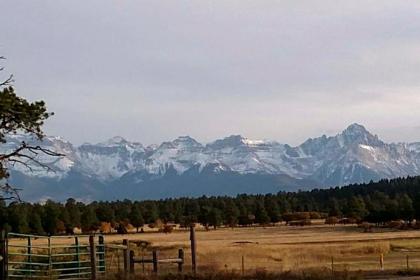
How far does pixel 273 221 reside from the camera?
634ft

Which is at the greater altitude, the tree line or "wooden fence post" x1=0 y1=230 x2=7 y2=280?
the tree line

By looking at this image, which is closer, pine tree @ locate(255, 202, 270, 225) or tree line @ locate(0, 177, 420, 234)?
tree line @ locate(0, 177, 420, 234)

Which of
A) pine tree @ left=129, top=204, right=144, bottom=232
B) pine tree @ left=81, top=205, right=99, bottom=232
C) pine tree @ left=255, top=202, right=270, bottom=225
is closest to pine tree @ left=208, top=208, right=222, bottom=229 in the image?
pine tree @ left=255, top=202, right=270, bottom=225

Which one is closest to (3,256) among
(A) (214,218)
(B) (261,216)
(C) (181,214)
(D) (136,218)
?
(D) (136,218)

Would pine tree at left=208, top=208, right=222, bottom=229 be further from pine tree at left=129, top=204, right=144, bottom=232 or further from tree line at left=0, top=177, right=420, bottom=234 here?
pine tree at left=129, top=204, right=144, bottom=232

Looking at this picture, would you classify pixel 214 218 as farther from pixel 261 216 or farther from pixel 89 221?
pixel 89 221

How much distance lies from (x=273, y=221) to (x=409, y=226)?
5728cm

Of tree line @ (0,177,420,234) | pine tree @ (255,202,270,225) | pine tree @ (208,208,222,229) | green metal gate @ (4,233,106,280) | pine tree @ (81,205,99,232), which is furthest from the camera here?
pine tree @ (255,202,270,225)

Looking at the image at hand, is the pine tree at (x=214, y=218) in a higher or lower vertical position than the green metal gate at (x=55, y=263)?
higher

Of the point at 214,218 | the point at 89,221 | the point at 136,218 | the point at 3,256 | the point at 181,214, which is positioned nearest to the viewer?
the point at 3,256

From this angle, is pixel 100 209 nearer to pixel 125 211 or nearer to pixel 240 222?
pixel 125 211

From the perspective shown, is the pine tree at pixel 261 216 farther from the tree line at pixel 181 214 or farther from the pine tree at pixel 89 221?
the pine tree at pixel 89 221

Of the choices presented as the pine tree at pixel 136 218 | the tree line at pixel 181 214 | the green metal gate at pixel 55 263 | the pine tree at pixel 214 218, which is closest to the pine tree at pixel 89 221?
the tree line at pixel 181 214

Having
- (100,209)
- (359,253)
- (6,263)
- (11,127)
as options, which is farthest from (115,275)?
(100,209)
